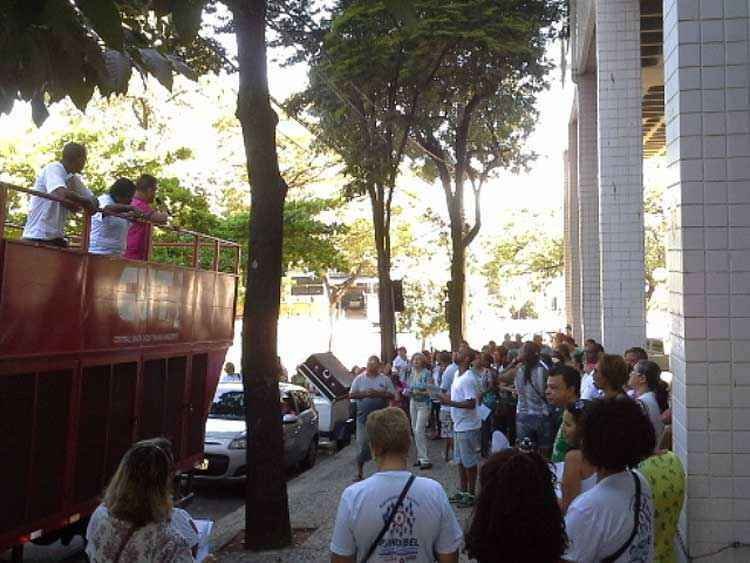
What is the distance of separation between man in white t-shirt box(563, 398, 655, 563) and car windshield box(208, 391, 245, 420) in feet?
33.0

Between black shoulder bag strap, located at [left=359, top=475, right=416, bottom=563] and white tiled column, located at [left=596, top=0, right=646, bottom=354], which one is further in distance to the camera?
white tiled column, located at [left=596, top=0, right=646, bottom=354]

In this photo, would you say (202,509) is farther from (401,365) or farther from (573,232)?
(573,232)

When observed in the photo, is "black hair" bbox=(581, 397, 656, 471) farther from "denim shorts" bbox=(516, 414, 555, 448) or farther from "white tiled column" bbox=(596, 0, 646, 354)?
"white tiled column" bbox=(596, 0, 646, 354)

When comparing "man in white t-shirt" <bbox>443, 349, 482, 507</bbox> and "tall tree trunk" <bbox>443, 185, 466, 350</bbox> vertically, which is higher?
"tall tree trunk" <bbox>443, 185, 466, 350</bbox>

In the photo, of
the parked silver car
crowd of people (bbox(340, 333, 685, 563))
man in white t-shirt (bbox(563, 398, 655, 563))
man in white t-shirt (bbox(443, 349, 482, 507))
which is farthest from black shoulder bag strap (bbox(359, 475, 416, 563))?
the parked silver car

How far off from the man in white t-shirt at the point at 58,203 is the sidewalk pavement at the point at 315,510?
3.37m

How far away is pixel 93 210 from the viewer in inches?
276

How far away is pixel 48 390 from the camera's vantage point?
6484 mm

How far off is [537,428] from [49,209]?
5499 mm

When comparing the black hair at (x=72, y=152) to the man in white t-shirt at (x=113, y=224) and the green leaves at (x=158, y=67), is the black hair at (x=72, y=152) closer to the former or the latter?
the man in white t-shirt at (x=113, y=224)

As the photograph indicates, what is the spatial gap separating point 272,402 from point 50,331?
249 cm

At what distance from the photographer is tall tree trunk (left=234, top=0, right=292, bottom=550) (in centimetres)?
817

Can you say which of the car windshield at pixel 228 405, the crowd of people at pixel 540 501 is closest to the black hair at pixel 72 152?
the crowd of people at pixel 540 501

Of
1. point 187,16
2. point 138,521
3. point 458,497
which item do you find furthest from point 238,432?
point 187,16
